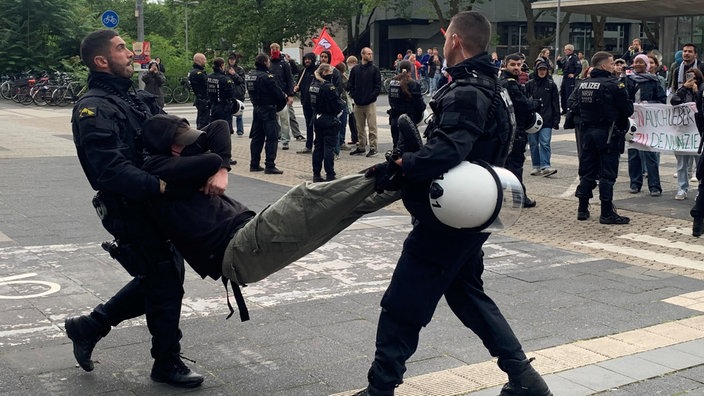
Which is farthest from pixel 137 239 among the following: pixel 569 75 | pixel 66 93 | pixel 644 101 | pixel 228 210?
pixel 66 93

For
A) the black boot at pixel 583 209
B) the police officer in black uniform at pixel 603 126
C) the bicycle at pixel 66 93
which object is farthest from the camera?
the bicycle at pixel 66 93

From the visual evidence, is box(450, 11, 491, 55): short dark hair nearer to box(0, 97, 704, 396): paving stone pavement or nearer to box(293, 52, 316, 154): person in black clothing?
box(0, 97, 704, 396): paving stone pavement

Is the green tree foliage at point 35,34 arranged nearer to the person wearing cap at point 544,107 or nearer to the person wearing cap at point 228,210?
the person wearing cap at point 544,107

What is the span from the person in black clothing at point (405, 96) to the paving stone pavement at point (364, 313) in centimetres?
318

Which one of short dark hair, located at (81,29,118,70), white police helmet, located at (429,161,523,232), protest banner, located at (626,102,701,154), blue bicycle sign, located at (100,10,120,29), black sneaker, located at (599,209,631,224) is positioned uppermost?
blue bicycle sign, located at (100,10,120,29)

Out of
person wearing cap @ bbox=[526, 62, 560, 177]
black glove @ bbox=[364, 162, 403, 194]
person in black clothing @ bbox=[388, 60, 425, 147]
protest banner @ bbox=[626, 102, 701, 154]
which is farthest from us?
person wearing cap @ bbox=[526, 62, 560, 177]

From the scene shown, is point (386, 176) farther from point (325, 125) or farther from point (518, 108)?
point (325, 125)

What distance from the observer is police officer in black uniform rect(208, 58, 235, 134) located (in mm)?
14938

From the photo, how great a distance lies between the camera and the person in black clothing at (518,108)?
989 centimetres

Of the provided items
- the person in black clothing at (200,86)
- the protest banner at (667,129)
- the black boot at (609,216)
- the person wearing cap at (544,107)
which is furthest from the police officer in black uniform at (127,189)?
the person in black clothing at (200,86)

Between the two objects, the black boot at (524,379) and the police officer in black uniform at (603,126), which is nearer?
the black boot at (524,379)

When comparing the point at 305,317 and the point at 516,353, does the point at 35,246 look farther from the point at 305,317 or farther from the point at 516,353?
the point at 516,353

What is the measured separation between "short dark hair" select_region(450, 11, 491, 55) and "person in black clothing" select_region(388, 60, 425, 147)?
8949 mm

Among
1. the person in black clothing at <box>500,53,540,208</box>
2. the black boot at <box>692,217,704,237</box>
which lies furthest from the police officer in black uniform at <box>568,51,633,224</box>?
the black boot at <box>692,217,704,237</box>
